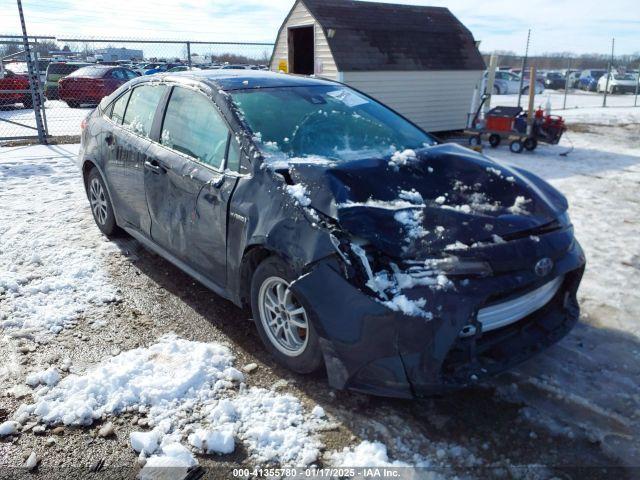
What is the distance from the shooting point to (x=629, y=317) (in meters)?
3.80

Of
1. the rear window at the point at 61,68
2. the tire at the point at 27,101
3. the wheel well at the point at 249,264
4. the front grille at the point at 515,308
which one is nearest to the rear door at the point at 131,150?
the wheel well at the point at 249,264

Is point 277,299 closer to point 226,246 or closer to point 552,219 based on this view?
point 226,246

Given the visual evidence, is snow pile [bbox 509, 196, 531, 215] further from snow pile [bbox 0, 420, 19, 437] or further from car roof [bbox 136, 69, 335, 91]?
snow pile [bbox 0, 420, 19, 437]

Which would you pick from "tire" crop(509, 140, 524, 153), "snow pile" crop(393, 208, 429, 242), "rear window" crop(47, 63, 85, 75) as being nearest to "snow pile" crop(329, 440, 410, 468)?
"snow pile" crop(393, 208, 429, 242)

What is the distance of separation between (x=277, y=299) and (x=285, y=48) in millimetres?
11277

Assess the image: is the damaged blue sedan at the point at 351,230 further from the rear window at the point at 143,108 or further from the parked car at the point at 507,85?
the parked car at the point at 507,85

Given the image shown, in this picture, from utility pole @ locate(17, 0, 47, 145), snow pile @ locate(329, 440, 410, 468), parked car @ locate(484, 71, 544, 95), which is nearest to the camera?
snow pile @ locate(329, 440, 410, 468)

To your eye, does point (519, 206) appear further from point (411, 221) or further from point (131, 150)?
point (131, 150)

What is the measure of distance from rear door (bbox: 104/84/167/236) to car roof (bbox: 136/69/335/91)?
0.86 feet

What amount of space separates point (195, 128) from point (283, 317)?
61.9 inches

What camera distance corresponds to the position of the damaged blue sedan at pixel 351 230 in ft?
8.18

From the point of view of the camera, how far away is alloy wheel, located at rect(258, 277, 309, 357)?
2.89 meters

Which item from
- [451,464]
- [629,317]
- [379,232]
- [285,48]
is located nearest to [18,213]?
[379,232]

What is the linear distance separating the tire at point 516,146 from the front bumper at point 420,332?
856 cm
